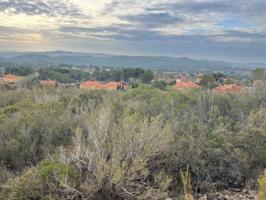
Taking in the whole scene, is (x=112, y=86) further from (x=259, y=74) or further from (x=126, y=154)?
(x=126, y=154)

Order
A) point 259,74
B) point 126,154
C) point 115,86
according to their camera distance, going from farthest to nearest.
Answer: point 115,86 < point 259,74 < point 126,154

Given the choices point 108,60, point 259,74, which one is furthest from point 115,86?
point 108,60

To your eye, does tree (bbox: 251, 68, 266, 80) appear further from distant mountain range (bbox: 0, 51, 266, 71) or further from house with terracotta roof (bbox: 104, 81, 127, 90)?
distant mountain range (bbox: 0, 51, 266, 71)

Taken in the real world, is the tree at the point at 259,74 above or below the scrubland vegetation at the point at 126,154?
above

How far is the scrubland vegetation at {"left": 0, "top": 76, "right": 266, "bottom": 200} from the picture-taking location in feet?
26.8

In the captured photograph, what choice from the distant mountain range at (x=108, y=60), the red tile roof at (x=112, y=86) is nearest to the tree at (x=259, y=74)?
the red tile roof at (x=112, y=86)

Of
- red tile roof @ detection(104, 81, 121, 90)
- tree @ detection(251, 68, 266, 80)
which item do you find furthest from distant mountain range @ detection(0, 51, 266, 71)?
tree @ detection(251, 68, 266, 80)

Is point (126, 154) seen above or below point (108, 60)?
above

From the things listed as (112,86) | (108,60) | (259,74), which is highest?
(259,74)

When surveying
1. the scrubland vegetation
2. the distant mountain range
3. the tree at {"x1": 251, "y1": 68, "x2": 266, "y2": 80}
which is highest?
the tree at {"x1": 251, "y1": 68, "x2": 266, "y2": 80}

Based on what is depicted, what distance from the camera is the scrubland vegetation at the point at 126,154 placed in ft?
26.8

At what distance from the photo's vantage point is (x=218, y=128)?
11.8 meters

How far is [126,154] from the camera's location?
8750 millimetres

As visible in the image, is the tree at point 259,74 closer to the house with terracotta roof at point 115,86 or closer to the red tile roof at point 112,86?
the house with terracotta roof at point 115,86
